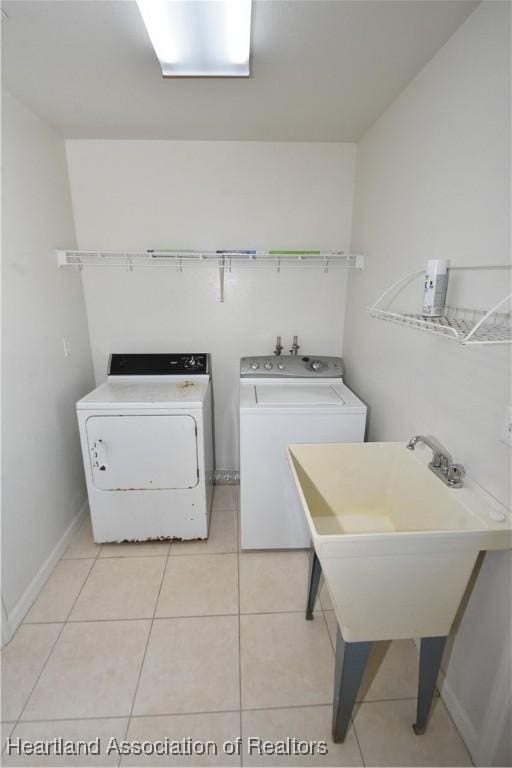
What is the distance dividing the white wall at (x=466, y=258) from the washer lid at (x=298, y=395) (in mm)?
403

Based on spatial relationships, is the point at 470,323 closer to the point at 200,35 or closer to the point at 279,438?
the point at 279,438

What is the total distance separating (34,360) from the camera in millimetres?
1883

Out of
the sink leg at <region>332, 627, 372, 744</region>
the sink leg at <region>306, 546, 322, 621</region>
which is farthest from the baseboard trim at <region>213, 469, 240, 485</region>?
the sink leg at <region>332, 627, 372, 744</region>

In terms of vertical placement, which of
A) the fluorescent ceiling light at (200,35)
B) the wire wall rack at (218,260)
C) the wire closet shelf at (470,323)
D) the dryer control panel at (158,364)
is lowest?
the dryer control panel at (158,364)

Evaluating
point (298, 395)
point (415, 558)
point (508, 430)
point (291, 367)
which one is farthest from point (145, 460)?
point (508, 430)

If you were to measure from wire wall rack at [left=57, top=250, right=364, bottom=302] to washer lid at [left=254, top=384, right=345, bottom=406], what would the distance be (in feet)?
2.75

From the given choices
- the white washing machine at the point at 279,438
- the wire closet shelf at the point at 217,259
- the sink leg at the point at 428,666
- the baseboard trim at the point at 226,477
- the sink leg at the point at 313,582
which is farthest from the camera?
the baseboard trim at the point at 226,477

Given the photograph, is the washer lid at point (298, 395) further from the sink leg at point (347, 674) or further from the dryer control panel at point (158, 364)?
the sink leg at point (347, 674)

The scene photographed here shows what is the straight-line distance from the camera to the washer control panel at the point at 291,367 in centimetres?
239

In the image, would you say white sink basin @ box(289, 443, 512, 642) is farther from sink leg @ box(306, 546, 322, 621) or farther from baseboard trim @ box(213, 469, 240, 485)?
baseboard trim @ box(213, 469, 240, 485)

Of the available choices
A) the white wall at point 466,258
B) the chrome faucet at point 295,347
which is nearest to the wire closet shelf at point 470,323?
the white wall at point 466,258

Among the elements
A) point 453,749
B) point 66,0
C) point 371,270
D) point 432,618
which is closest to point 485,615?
point 432,618

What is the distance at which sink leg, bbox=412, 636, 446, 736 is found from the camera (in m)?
1.19

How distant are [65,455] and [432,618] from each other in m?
2.16
